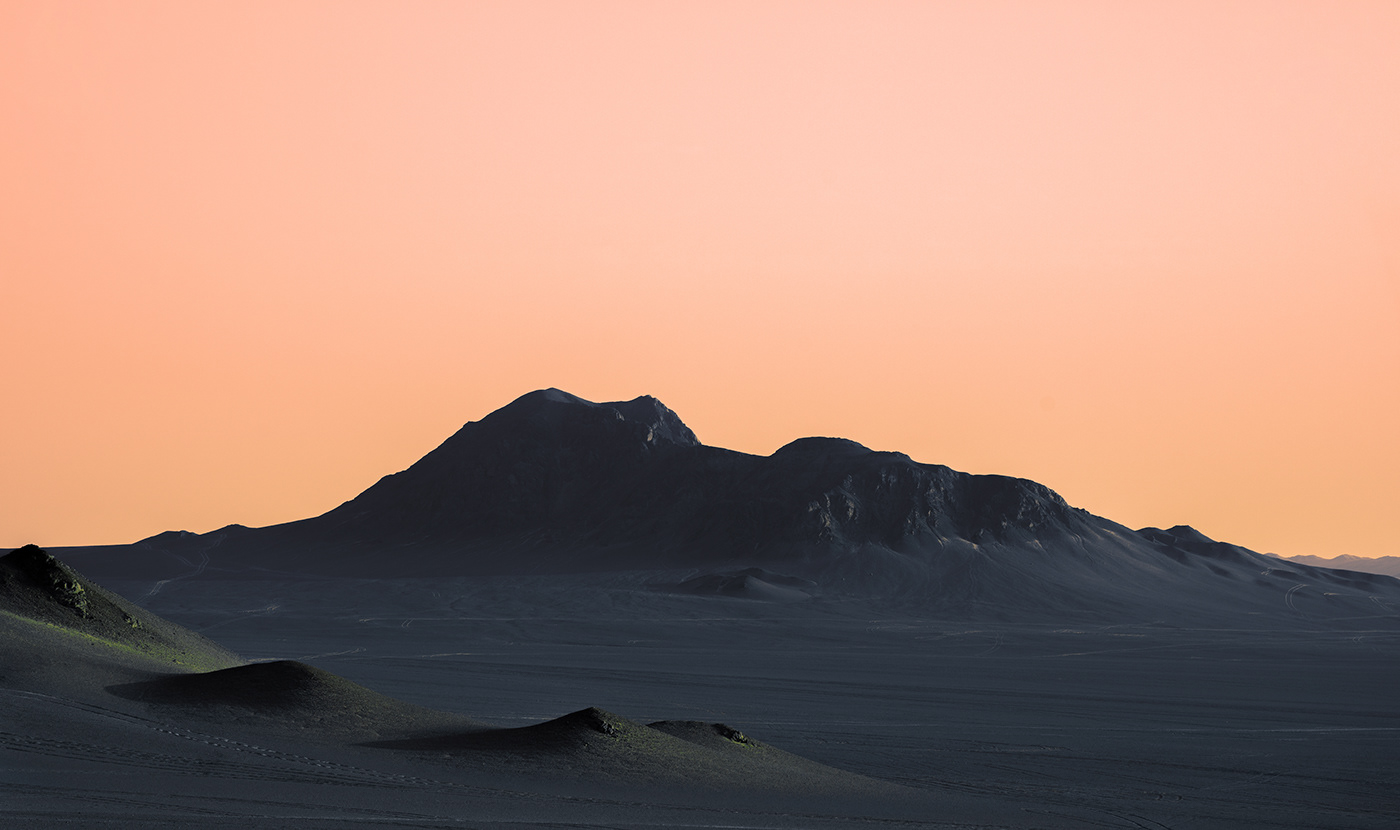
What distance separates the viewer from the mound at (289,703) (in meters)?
27.3

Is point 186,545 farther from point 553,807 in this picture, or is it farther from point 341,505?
point 553,807

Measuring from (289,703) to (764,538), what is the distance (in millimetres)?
126445

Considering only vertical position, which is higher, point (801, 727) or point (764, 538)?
point (764, 538)

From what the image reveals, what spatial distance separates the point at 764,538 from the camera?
15350cm

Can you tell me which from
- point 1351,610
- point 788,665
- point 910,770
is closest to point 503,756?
point 910,770

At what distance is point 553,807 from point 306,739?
6.60 metres

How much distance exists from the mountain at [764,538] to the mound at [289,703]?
300ft

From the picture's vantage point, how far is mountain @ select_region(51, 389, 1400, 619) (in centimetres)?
13225

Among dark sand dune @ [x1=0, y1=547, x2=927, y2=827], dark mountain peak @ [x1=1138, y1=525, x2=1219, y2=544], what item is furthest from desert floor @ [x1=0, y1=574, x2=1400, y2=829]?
dark mountain peak @ [x1=1138, y1=525, x2=1219, y2=544]

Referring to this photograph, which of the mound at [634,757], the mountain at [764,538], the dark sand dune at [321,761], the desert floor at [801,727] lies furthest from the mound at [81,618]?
the mountain at [764,538]

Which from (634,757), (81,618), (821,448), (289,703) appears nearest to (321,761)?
(289,703)

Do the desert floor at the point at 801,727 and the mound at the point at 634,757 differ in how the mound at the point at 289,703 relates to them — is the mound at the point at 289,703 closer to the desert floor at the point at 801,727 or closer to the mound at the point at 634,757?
the desert floor at the point at 801,727

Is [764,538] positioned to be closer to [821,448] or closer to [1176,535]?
[821,448]

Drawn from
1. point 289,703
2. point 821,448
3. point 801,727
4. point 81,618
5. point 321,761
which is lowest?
point 801,727
